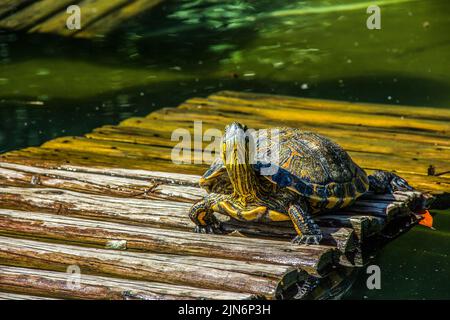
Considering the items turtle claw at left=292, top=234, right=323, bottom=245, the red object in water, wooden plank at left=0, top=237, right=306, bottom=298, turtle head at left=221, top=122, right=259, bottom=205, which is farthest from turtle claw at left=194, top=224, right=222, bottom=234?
the red object in water

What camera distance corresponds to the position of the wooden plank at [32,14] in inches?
552

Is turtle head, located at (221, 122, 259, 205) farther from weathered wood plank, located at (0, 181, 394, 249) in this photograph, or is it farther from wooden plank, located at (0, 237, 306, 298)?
wooden plank, located at (0, 237, 306, 298)

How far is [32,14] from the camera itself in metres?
14.1

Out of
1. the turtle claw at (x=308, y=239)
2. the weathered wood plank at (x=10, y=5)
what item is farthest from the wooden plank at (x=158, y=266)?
the weathered wood plank at (x=10, y=5)

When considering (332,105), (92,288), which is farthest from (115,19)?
(92,288)

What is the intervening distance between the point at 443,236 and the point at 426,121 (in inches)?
93.9

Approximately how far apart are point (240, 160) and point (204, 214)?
475mm

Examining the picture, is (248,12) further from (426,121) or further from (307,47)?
(426,121)

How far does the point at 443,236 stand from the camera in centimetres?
680

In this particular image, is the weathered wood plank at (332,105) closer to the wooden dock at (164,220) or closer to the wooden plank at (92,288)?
the wooden dock at (164,220)

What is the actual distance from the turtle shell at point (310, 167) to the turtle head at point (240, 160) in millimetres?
103

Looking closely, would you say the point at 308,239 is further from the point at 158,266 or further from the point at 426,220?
the point at 426,220

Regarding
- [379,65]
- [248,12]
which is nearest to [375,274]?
[379,65]

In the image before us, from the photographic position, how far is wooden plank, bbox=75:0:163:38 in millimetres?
13892
